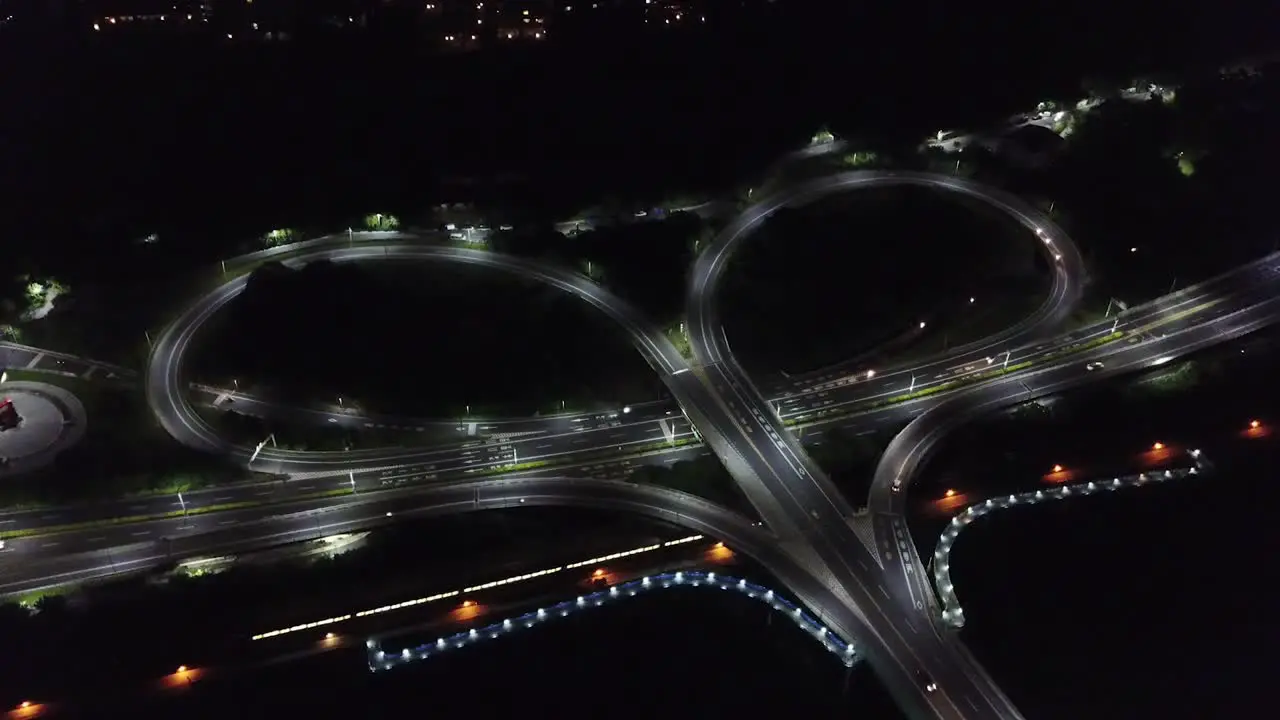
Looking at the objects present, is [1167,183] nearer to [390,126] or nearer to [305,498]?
[390,126]

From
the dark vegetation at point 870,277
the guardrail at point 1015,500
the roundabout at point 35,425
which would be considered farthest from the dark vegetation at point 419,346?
the guardrail at point 1015,500

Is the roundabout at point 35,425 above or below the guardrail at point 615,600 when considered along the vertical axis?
above

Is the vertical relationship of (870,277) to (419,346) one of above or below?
above

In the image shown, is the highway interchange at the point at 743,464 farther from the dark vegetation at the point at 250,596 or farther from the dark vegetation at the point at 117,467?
the dark vegetation at the point at 250,596

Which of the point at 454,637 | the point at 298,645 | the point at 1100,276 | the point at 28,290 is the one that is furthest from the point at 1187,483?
the point at 28,290

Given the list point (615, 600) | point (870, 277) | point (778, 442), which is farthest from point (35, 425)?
point (870, 277)

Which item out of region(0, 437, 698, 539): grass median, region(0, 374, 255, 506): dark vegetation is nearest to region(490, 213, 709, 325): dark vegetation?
region(0, 437, 698, 539): grass median
